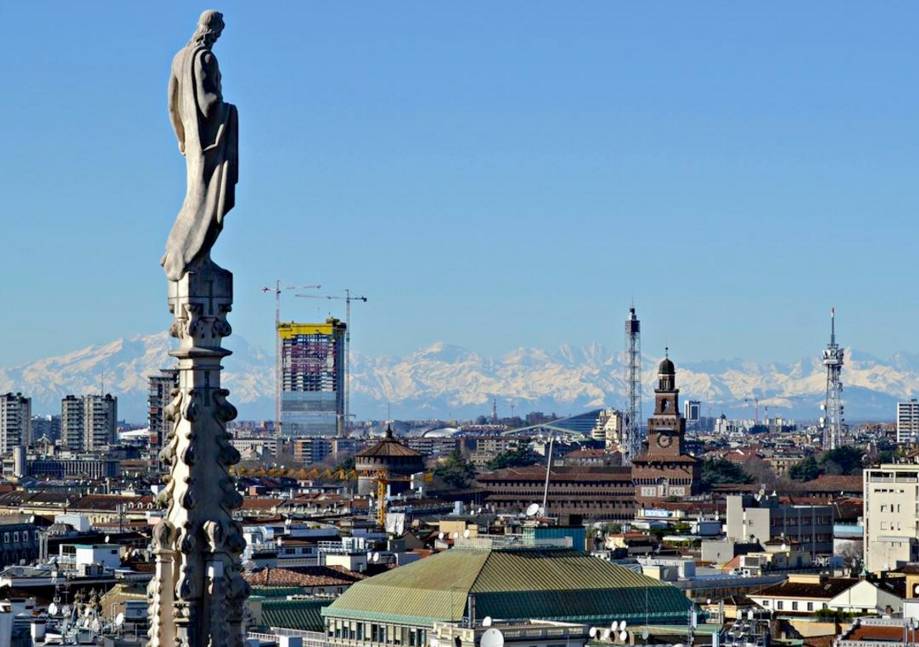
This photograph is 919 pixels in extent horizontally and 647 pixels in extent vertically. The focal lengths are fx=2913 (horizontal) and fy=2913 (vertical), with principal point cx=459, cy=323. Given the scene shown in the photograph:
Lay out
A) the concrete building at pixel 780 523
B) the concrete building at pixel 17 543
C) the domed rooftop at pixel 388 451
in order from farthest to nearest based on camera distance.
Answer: the domed rooftop at pixel 388 451 < the concrete building at pixel 780 523 < the concrete building at pixel 17 543

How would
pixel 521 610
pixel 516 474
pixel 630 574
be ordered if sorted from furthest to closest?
1. pixel 516 474
2. pixel 630 574
3. pixel 521 610

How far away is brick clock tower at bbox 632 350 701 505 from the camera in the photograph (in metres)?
173

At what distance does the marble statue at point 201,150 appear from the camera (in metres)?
9.45

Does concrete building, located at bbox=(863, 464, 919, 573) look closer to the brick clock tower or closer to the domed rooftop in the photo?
Answer: the brick clock tower

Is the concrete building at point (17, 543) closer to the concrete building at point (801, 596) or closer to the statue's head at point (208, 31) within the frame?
the concrete building at point (801, 596)

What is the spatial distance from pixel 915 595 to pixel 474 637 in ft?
95.3

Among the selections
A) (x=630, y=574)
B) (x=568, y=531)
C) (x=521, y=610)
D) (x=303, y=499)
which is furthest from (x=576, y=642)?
(x=303, y=499)

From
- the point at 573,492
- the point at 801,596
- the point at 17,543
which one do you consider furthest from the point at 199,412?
the point at 573,492

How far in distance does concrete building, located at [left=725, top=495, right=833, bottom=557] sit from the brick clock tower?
1514 inches

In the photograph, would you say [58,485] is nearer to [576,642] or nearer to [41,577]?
[41,577]

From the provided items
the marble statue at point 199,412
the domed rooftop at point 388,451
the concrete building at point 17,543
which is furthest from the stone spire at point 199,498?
the domed rooftop at point 388,451

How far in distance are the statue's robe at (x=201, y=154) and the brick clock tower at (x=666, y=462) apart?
162713mm

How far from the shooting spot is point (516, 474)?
596 ft

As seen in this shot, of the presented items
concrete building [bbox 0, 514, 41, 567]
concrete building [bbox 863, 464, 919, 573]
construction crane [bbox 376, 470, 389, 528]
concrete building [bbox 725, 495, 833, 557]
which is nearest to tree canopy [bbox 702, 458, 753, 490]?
construction crane [bbox 376, 470, 389, 528]
